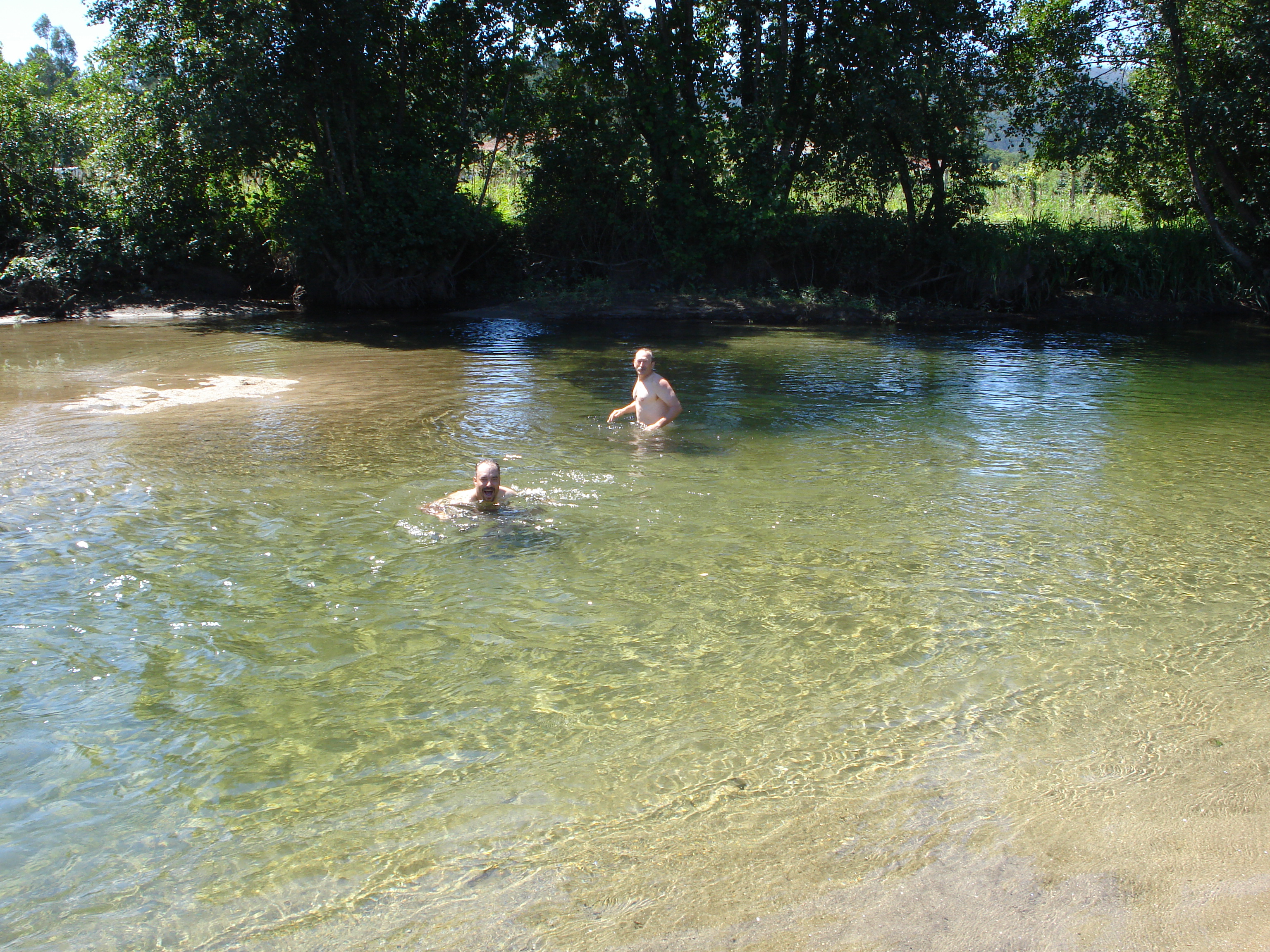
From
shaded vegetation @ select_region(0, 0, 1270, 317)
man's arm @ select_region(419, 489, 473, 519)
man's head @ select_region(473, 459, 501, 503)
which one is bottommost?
man's arm @ select_region(419, 489, 473, 519)

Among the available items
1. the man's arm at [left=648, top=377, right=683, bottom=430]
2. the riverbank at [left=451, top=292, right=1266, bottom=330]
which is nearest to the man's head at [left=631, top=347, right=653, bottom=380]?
the man's arm at [left=648, top=377, right=683, bottom=430]

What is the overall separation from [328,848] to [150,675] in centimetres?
194

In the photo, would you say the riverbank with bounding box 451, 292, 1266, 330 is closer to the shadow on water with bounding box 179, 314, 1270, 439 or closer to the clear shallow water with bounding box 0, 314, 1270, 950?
the shadow on water with bounding box 179, 314, 1270, 439

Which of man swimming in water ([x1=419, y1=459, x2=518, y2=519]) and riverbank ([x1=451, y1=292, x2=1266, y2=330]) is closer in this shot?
man swimming in water ([x1=419, y1=459, x2=518, y2=519])

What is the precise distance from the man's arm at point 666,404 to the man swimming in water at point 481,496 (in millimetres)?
2972

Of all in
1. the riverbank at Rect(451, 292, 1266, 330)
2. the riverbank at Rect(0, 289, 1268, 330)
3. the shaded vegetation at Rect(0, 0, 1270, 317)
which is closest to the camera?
the shaded vegetation at Rect(0, 0, 1270, 317)

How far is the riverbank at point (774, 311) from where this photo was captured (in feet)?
73.3

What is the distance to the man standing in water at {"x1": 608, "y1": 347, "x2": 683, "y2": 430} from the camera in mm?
10578

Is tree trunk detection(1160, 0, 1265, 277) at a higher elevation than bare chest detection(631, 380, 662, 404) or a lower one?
higher

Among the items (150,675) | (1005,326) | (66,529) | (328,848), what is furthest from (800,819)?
(1005,326)

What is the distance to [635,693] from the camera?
5.03 metres

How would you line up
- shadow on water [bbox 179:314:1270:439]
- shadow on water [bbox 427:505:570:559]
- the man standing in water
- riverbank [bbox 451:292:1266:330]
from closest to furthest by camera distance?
shadow on water [bbox 427:505:570:559], the man standing in water, shadow on water [bbox 179:314:1270:439], riverbank [bbox 451:292:1266:330]

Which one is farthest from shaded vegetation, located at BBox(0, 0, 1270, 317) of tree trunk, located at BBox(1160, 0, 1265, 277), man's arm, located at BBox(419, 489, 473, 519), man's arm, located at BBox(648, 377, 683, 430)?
man's arm, located at BBox(419, 489, 473, 519)

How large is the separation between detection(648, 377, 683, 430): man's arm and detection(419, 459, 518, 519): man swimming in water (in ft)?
9.75
